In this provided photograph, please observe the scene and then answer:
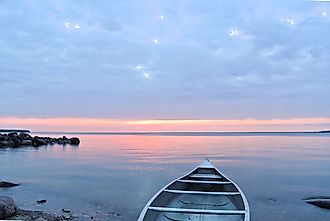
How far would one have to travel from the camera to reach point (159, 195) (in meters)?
6.78

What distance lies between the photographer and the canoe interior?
18.3 feet

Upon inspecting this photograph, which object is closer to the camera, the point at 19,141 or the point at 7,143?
the point at 7,143

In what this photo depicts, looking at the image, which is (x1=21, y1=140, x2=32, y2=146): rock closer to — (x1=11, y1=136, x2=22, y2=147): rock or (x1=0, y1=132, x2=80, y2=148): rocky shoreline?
(x1=0, y1=132, x2=80, y2=148): rocky shoreline

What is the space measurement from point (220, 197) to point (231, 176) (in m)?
8.64

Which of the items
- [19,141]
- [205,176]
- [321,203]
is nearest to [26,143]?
[19,141]

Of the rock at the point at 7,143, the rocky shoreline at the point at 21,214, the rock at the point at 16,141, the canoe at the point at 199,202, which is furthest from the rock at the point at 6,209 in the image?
the rock at the point at 16,141

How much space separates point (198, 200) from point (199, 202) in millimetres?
82

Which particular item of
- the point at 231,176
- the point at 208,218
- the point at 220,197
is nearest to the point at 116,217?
the point at 220,197

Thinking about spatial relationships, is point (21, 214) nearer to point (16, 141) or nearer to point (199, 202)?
point (199, 202)

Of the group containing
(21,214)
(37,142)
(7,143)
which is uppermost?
(37,142)

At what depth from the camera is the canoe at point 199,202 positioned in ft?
17.7

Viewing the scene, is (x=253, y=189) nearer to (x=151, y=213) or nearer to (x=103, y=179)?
(x=103, y=179)

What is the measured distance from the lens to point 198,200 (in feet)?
23.9

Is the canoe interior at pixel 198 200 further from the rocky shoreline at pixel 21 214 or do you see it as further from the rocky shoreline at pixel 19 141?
the rocky shoreline at pixel 19 141
